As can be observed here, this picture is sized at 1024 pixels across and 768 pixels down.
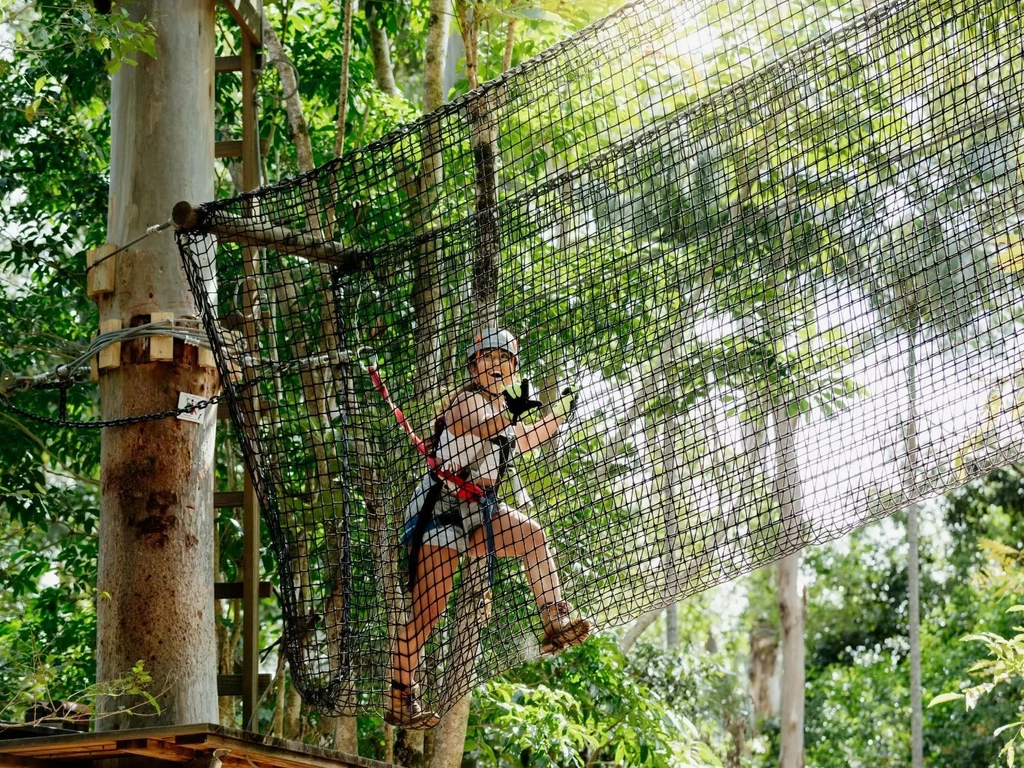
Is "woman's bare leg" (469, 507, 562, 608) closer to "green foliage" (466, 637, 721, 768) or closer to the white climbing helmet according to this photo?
the white climbing helmet

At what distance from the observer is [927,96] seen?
9.46ft

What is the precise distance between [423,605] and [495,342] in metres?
0.64

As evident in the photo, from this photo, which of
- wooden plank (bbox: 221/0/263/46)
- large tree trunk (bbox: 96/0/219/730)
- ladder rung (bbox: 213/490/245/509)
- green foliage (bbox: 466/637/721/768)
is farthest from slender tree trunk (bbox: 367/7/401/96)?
ladder rung (bbox: 213/490/245/509)

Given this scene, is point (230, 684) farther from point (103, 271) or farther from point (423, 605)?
point (103, 271)

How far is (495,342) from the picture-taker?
287cm

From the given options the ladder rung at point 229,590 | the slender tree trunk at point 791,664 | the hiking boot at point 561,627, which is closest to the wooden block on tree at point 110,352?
the ladder rung at point 229,590

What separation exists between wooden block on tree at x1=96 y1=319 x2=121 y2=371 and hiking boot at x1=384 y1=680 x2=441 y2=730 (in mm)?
1009

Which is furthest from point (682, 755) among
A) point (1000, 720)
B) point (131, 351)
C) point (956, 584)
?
point (956, 584)

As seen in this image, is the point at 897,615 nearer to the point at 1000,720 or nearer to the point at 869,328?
the point at 1000,720

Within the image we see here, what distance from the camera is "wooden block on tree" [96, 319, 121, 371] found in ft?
9.67

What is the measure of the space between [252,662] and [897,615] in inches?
450

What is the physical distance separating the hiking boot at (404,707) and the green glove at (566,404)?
0.72 m

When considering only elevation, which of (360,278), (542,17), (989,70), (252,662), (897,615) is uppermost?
(897,615)

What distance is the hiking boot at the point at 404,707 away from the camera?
112 inches
